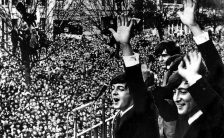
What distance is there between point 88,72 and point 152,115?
10646mm

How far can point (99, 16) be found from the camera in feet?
95.7

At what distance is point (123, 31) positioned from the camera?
3832 millimetres

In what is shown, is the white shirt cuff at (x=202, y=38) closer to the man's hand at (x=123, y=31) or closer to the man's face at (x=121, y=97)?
the man's hand at (x=123, y=31)

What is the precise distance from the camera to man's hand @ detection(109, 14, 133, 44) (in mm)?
3811

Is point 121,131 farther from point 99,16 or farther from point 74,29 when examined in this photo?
point 99,16

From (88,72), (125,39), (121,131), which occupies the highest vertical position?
(125,39)

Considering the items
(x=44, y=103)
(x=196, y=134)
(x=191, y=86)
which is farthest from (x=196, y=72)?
(x=44, y=103)

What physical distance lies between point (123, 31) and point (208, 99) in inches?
33.0

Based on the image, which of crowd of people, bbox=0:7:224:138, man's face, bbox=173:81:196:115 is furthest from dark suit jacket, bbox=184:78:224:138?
crowd of people, bbox=0:7:224:138

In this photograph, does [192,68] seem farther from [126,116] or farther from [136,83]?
[126,116]

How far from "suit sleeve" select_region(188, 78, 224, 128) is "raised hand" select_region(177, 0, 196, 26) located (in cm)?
69

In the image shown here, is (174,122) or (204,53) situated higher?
(204,53)

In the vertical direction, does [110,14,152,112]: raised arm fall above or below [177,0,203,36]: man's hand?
below

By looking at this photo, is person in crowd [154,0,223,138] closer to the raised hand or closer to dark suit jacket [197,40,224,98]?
dark suit jacket [197,40,224,98]
